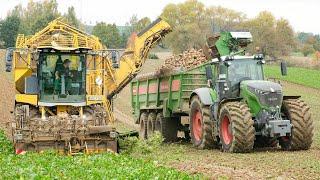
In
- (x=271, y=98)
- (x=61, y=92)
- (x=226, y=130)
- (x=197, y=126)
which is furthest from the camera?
(x=197, y=126)

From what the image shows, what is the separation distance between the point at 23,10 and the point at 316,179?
109m

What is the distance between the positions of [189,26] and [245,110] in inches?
2376

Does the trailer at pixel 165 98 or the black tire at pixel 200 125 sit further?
the trailer at pixel 165 98

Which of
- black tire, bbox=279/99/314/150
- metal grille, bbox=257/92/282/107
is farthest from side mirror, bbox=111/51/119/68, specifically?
black tire, bbox=279/99/314/150

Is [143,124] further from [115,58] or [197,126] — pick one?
[115,58]

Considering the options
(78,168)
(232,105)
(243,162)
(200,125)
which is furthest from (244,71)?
(78,168)

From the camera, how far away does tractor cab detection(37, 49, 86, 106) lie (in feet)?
57.1

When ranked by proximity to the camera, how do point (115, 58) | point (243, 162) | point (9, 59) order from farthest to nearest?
point (115, 58), point (9, 59), point (243, 162)

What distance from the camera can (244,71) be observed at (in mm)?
17609

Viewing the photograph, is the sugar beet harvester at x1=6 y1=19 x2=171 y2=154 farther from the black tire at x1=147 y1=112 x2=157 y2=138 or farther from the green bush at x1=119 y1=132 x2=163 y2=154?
the black tire at x1=147 y1=112 x2=157 y2=138

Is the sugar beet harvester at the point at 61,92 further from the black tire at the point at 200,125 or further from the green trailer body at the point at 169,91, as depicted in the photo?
the black tire at the point at 200,125

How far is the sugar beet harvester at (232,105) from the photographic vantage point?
16078mm

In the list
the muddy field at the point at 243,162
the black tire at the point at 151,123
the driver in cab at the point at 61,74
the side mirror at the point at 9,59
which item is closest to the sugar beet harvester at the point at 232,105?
the muddy field at the point at 243,162

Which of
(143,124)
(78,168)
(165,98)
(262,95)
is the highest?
(262,95)
